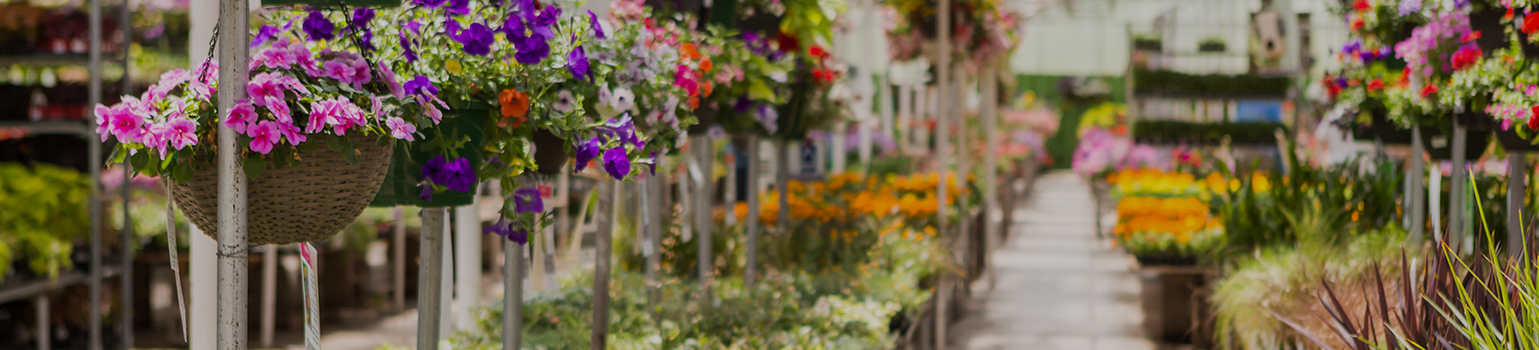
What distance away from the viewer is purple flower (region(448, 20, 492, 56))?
1.29m

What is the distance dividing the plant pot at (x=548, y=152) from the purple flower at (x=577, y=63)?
0.47 ft

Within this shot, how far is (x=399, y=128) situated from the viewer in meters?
1.17

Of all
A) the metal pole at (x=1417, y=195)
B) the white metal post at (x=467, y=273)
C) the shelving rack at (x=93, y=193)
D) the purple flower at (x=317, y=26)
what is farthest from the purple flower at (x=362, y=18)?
the shelving rack at (x=93, y=193)

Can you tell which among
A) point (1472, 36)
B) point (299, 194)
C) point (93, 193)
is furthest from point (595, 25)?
point (93, 193)

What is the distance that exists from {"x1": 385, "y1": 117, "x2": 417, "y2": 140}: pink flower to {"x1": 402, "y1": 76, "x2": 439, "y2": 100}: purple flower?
0.06 metres

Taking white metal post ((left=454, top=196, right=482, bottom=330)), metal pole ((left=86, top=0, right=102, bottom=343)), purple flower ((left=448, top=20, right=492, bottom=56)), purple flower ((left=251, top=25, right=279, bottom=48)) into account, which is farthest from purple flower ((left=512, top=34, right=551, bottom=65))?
metal pole ((left=86, top=0, right=102, bottom=343))

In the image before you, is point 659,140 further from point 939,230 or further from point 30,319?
point 30,319

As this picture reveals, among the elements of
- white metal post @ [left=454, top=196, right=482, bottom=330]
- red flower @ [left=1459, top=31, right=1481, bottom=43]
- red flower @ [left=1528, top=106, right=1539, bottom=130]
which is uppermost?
red flower @ [left=1459, top=31, right=1481, bottom=43]

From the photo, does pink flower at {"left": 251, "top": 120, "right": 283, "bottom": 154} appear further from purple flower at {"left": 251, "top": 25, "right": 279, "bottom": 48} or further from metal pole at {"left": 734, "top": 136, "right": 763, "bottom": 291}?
metal pole at {"left": 734, "top": 136, "right": 763, "bottom": 291}

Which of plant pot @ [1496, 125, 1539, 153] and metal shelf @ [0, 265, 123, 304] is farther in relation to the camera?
metal shelf @ [0, 265, 123, 304]

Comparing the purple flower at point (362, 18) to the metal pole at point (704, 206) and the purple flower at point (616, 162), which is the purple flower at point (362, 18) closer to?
the purple flower at point (616, 162)

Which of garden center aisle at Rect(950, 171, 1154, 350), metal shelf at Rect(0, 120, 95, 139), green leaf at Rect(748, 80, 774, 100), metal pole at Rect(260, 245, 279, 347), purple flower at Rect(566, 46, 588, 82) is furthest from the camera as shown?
garden center aisle at Rect(950, 171, 1154, 350)

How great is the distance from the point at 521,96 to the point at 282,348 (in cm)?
385

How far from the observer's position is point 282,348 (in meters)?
4.73
